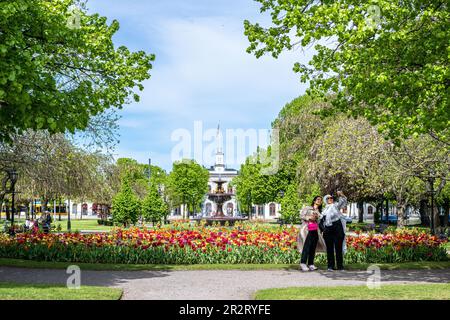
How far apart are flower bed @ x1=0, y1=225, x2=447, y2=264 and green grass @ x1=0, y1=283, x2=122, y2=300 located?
4.76 meters

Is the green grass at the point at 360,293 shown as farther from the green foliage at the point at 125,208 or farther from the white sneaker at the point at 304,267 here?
the green foliage at the point at 125,208

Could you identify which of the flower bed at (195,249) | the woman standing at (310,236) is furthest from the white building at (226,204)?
the woman standing at (310,236)

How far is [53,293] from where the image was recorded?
365 inches

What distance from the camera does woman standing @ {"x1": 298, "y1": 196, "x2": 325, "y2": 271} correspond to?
1350 cm

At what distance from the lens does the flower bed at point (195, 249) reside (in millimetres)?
15188

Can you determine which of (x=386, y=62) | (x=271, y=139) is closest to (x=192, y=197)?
(x=271, y=139)

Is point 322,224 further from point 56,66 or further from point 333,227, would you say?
point 56,66

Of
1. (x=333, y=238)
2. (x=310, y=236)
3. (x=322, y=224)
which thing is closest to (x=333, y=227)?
(x=333, y=238)

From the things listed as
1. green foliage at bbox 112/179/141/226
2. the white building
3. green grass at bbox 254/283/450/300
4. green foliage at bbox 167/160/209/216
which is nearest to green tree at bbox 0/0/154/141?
green grass at bbox 254/283/450/300

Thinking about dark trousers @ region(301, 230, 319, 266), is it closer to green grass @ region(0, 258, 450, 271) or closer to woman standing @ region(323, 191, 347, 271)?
woman standing @ region(323, 191, 347, 271)

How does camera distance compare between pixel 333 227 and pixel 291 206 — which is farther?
pixel 291 206

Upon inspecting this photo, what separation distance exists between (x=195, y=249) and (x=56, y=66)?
241 inches

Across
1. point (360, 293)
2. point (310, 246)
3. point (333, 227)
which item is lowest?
point (360, 293)
